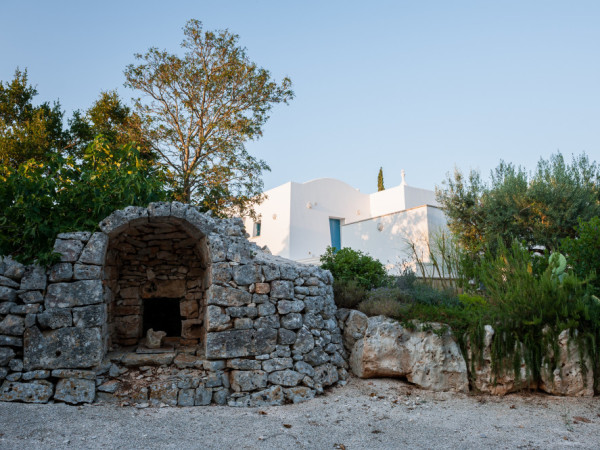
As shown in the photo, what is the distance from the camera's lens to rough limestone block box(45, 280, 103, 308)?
5.10m

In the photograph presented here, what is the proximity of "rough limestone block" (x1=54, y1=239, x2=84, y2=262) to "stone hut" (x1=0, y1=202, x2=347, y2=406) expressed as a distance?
1 centimetres

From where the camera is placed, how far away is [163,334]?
6555 mm

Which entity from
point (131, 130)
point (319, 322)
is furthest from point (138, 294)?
point (131, 130)

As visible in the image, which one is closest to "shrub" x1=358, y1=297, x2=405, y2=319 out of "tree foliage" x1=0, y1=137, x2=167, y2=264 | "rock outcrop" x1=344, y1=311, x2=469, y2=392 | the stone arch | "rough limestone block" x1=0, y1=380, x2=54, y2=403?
"rock outcrop" x1=344, y1=311, x2=469, y2=392

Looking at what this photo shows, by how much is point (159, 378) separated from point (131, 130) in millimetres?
8099

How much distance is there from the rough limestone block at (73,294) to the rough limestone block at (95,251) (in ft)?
0.86

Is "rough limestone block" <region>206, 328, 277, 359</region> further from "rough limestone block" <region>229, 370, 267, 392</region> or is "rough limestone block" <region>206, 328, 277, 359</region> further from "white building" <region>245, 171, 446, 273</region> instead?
"white building" <region>245, 171, 446, 273</region>

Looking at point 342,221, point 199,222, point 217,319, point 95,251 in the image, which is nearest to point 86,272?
point 95,251

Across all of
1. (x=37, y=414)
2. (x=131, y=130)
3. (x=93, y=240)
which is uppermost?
(x=131, y=130)

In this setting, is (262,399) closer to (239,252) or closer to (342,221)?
(239,252)

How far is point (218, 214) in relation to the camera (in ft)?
38.2

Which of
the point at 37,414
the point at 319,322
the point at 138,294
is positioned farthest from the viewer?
the point at 138,294

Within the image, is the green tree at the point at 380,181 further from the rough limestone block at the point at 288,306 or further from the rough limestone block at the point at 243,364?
the rough limestone block at the point at 243,364

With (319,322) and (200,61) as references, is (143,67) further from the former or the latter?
(319,322)
